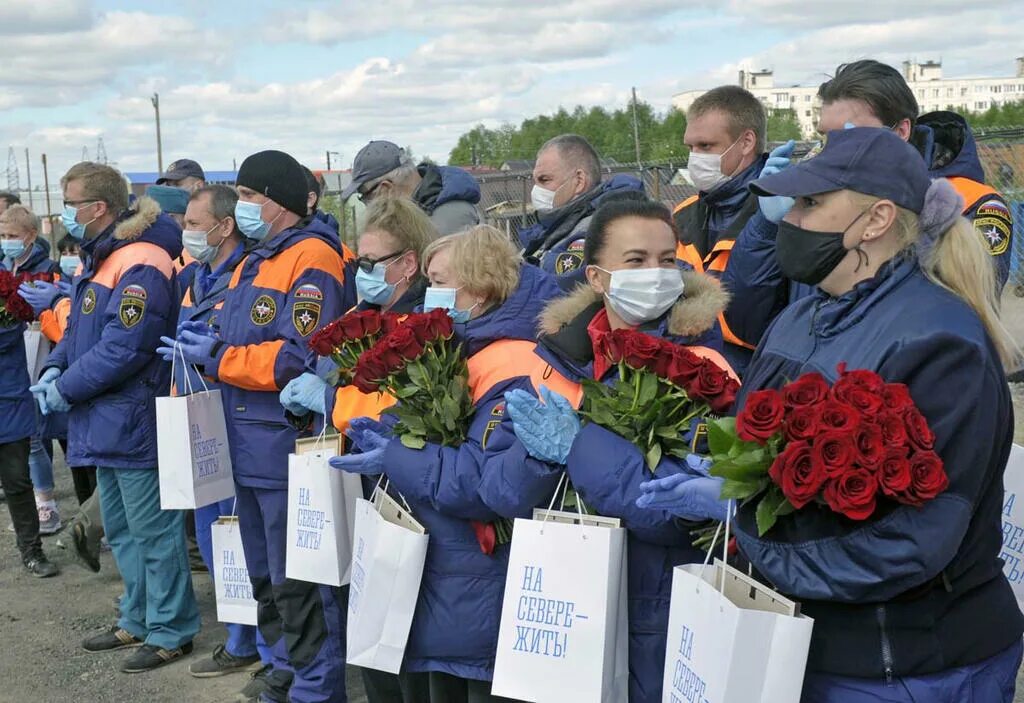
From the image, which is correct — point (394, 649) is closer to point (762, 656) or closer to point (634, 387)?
point (634, 387)

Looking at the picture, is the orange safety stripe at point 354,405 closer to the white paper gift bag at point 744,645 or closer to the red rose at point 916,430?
the white paper gift bag at point 744,645

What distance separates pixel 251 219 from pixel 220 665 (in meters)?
2.37

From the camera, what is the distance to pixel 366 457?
3.96 metres

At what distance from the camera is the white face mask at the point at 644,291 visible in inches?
135

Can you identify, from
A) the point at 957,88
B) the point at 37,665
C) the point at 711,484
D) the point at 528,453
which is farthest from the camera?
the point at 957,88

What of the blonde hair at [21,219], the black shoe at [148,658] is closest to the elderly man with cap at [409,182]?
the black shoe at [148,658]

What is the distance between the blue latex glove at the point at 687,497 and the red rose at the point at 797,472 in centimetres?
38

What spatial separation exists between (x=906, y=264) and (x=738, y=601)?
32.7 inches

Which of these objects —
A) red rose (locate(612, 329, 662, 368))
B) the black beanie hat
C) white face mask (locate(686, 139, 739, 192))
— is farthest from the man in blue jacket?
red rose (locate(612, 329, 662, 368))

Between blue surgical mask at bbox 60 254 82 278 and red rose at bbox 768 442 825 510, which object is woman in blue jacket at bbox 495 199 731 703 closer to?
red rose at bbox 768 442 825 510

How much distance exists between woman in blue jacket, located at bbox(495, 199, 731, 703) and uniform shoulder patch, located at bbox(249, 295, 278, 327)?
6.73 ft

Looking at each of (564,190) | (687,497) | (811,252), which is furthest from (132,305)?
(811,252)

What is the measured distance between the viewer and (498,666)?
3174mm

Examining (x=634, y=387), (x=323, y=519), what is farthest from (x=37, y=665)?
(x=634, y=387)
